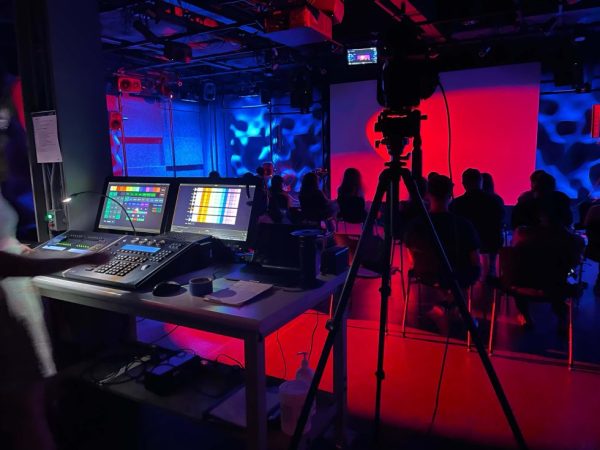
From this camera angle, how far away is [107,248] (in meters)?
2.15

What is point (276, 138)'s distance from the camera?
1057 centimetres

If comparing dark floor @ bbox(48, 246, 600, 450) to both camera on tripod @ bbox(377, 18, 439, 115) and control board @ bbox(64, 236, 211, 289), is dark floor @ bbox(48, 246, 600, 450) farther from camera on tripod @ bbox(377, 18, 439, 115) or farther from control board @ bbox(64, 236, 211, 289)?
camera on tripod @ bbox(377, 18, 439, 115)

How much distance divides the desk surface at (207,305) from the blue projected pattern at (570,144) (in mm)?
7215

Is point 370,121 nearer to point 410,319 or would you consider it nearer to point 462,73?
point 462,73

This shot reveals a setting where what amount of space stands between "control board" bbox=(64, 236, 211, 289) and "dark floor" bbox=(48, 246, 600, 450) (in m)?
0.65

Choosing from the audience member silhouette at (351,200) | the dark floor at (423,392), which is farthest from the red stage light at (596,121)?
the dark floor at (423,392)

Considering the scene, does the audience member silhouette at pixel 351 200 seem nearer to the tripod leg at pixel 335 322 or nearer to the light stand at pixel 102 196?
the light stand at pixel 102 196

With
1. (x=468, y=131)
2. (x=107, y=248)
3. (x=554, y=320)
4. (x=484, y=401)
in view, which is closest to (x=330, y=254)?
(x=107, y=248)

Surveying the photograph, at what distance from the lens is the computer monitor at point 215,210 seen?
6.99ft

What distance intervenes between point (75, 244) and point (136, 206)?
359 millimetres

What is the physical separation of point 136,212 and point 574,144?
7653 mm

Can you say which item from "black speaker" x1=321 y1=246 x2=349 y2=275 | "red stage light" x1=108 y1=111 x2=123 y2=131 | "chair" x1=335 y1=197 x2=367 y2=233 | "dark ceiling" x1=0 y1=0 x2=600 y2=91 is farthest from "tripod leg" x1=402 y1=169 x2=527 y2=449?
"red stage light" x1=108 y1=111 x2=123 y2=131

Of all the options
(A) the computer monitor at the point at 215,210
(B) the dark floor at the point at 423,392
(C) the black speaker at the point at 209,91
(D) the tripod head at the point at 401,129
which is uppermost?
(C) the black speaker at the point at 209,91

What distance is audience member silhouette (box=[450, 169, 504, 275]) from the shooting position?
4449mm
